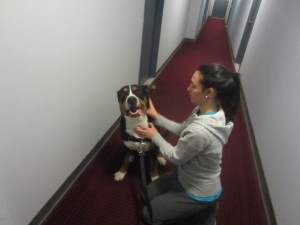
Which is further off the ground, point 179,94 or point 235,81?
point 235,81

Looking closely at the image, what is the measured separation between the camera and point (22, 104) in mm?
1120

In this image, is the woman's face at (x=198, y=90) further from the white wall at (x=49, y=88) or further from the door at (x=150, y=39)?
the door at (x=150, y=39)

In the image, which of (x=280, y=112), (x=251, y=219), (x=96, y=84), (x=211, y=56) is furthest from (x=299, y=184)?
(x=211, y=56)

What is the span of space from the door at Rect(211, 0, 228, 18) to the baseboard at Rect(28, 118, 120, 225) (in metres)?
13.2

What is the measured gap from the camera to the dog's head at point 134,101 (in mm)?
1526

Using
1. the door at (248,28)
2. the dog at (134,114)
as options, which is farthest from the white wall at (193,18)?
the dog at (134,114)

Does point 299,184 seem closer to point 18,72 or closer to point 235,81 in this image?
point 235,81

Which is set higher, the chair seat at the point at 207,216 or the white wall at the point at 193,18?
the white wall at the point at 193,18

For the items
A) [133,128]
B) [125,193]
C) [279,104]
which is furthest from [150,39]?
[125,193]

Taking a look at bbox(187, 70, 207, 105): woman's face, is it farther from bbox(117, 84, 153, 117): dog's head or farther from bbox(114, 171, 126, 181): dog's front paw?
bbox(114, 171, 126, 181): dog's front paw

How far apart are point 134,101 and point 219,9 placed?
45.1 ft

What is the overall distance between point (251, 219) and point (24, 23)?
1906 millimetres

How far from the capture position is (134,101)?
152 centimetres

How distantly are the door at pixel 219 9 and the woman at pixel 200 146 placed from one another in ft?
44.7
